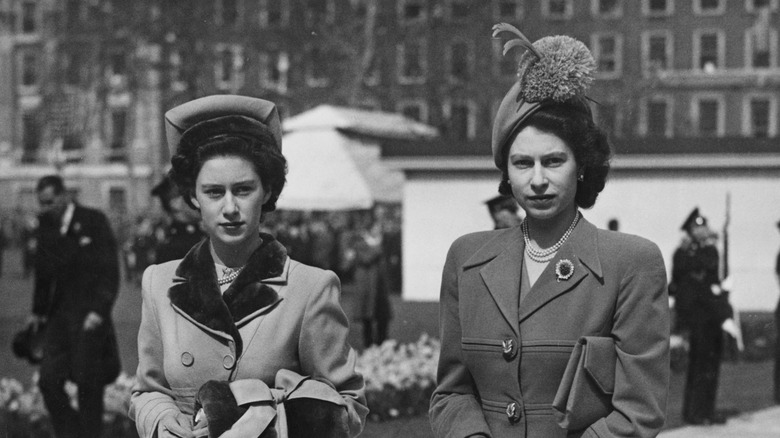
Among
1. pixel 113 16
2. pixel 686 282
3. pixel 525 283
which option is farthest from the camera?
pixel 113 16

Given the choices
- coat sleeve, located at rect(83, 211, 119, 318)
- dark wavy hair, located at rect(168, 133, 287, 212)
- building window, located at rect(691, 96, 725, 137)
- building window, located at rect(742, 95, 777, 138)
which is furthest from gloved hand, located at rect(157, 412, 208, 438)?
building window, located at rect(742, 95, 777, 138)

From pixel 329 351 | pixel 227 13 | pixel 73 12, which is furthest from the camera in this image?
pixel 73 12

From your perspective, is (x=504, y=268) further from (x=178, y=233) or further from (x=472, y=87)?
(x=472, y=87)

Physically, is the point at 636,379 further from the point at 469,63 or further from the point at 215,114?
the point at 469,63

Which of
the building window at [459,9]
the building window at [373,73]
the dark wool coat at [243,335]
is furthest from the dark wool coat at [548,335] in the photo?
the building window at [373,73]

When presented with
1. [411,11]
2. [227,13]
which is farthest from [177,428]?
[411,11]

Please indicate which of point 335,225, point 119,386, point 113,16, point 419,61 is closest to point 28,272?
point 113,16

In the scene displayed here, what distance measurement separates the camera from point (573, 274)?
3.51 meters

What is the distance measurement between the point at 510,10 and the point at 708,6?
1080 centimetres

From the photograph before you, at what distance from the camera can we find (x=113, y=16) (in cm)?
2988

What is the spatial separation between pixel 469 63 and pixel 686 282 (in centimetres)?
593

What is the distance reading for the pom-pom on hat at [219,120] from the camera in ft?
12.1

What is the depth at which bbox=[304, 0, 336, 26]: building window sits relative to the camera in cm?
1809

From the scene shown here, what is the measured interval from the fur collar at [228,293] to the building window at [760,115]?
60.5ft
